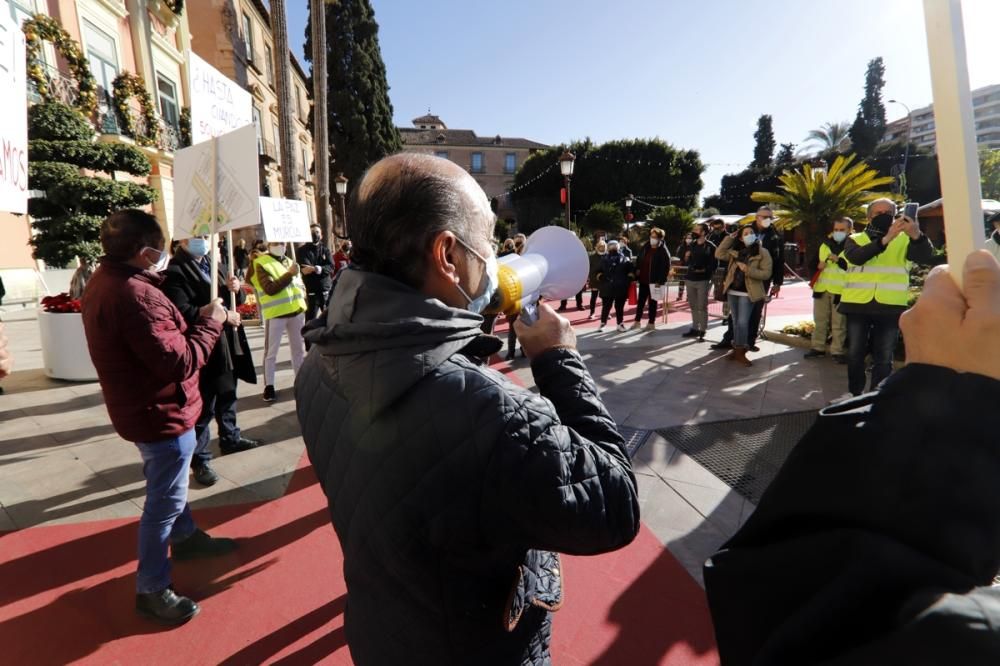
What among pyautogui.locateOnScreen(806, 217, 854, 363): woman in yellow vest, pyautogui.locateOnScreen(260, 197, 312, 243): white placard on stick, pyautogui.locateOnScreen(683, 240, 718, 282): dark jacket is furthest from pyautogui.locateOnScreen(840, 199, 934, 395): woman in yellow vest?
pyautogui.locateOnScreen(260, 197, 312, 243): white placard on stick

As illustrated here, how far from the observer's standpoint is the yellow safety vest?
5781 mm

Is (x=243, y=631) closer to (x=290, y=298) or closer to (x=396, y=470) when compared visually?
(x=396, y=470)

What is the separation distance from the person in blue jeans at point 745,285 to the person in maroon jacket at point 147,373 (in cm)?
Result: 615

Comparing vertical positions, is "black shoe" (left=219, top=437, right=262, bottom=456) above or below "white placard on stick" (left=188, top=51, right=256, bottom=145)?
below

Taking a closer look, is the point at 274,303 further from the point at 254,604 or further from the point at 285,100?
the point at 285,100

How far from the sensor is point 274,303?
530 cm

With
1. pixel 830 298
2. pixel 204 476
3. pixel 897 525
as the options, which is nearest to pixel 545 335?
pixel 897 525

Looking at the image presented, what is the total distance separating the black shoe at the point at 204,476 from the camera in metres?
3.60

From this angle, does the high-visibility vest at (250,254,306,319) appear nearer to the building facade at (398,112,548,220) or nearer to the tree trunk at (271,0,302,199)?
the tree trunk at (271,0,302,199)

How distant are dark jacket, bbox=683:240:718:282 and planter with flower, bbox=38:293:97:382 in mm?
8319

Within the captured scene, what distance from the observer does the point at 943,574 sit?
0.51 m

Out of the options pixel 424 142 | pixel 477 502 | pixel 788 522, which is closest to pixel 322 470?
pixel 477 502

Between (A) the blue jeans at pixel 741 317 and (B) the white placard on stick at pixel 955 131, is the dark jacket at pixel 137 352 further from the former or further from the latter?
(A) the blue jeans at pixel 741 317

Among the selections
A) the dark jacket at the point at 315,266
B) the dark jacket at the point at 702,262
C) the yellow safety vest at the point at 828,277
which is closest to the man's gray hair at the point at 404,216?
the yellow safety vest at the point at 828,277
